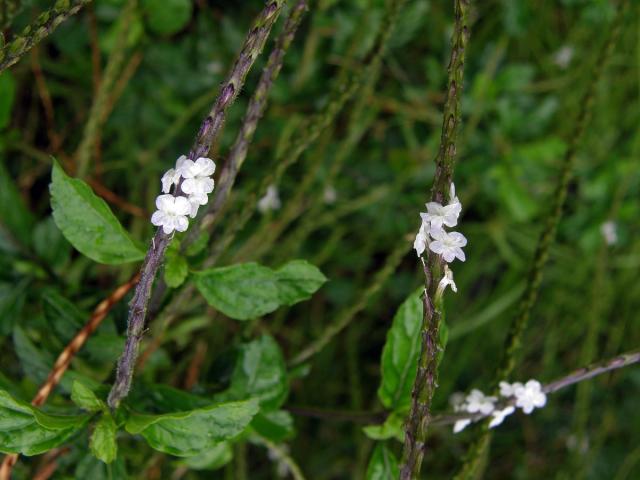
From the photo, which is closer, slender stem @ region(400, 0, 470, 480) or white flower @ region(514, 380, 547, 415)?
slender stem @ region(400, 0, 470, 480)

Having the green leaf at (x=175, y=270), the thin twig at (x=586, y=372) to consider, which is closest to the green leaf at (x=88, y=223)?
the green leaf at (x=175, y=270)

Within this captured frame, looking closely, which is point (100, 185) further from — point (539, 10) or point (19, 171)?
point (539, 10)

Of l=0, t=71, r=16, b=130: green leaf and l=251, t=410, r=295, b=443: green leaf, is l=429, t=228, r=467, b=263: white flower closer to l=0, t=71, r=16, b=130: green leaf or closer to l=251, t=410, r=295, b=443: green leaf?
l=251, t=410, r=295, b=443: green leaf

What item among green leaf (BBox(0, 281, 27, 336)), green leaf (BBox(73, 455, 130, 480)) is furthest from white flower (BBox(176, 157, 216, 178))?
green leaf (BBox(0, 281, 27, 336))

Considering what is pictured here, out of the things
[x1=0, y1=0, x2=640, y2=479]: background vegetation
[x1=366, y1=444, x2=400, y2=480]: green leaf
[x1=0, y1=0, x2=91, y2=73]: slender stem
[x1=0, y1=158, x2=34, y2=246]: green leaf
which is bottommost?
[x1=366, y1=444, x2=400, y2=480]: green leaf

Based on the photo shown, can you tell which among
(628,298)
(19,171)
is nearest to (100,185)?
(19,171)

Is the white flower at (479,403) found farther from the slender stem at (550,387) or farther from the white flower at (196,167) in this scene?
the white flower at (196,167)
